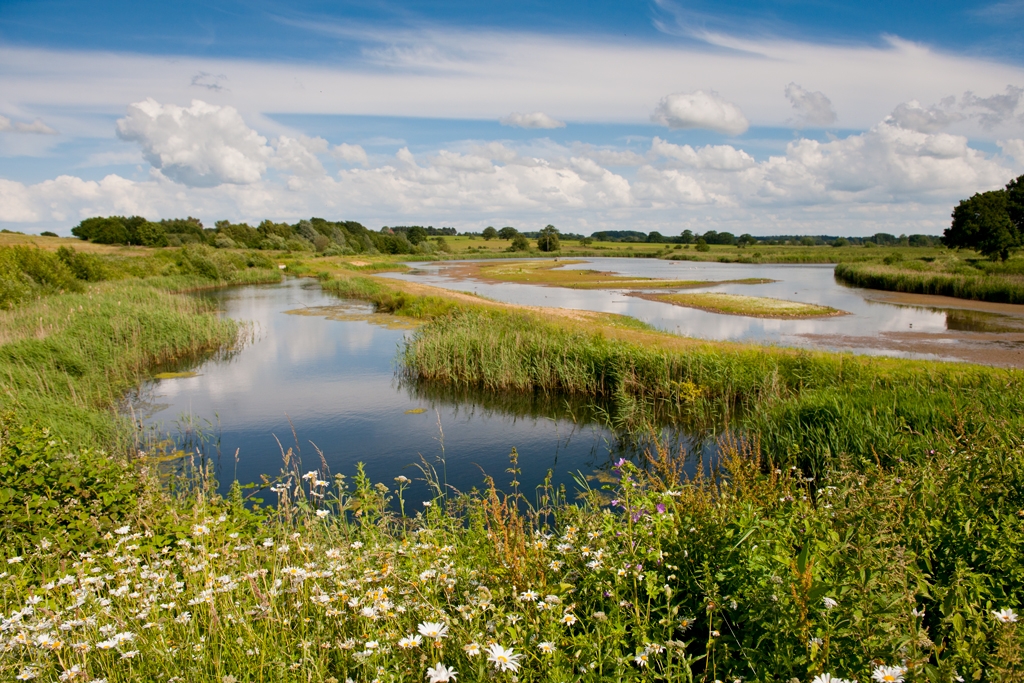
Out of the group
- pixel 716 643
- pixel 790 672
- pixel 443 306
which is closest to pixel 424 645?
pixel 716 643

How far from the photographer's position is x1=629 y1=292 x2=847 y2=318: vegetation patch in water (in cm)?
3023

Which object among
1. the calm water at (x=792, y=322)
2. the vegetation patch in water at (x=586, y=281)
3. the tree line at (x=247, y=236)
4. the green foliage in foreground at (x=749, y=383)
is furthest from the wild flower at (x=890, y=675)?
the tree line at (x=247, y=236)

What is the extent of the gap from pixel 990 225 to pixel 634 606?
6126cm

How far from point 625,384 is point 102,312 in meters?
15.9

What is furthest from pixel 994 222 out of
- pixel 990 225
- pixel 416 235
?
pixel 416 235

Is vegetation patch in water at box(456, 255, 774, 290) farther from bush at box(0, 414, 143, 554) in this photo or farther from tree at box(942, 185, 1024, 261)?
bush at box(0, 414, 143, 554)

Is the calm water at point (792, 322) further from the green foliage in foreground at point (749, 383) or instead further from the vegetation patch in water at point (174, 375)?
the vegetation patch in water at point (174, 375)

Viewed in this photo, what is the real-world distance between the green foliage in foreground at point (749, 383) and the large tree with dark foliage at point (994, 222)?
4770cm

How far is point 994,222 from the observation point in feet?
160

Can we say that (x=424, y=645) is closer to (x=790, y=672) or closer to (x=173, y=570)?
(x=790, y=672)

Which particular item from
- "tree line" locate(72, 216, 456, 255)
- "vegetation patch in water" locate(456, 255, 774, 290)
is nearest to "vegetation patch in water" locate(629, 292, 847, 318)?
"vegetation patch in water" locate(456, 255, 774, 290)

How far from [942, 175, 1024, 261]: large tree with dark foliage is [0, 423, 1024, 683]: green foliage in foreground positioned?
58036 mm

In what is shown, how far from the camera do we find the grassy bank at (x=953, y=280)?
116 feet

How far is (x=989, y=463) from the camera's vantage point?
13.2 ft
